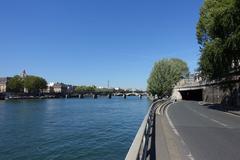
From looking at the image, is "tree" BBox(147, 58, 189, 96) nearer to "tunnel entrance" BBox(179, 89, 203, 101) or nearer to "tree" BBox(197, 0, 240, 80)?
"tunnel entrance" BBox(179, 89, 203, 101)

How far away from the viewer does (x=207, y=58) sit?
34.8 metres

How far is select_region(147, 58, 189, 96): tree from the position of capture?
110m

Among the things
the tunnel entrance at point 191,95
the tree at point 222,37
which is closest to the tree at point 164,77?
the tunnel entrance at point 191,95

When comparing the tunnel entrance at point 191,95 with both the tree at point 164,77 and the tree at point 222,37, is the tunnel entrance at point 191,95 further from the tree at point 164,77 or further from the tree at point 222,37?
the tree at point 222,37

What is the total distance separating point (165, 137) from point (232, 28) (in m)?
19.6

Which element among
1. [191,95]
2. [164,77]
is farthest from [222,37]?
[164,77]

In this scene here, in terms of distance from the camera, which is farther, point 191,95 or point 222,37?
point 191,95

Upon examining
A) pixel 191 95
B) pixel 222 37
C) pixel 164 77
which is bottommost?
pixel 191 95

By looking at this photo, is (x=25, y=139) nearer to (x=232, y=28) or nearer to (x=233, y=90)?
(x=232, y=28)

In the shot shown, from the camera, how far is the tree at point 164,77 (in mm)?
110000

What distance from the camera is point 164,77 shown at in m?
Result: 112

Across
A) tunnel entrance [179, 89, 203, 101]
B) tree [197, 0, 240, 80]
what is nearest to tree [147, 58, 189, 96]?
→ tunnel entrance [179, 89, 203, 101]

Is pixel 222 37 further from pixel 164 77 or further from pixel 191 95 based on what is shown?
pixel 164 77

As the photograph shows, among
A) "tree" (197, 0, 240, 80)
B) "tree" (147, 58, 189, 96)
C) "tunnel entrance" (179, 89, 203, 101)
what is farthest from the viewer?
"tree" (147, 58, 189, 96)
